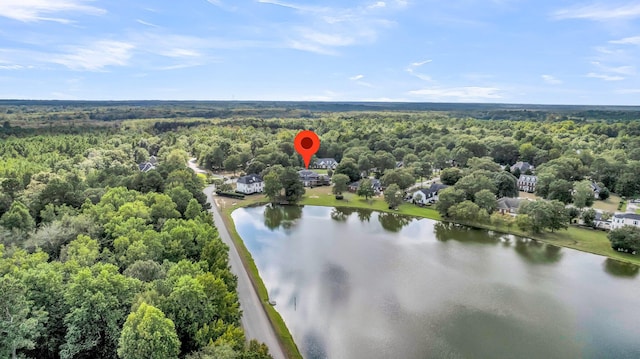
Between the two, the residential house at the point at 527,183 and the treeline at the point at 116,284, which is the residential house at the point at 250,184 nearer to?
the treeline at the point at 116,284

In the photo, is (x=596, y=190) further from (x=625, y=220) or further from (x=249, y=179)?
(x=249, y=179)

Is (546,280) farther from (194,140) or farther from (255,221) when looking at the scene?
(194,140)

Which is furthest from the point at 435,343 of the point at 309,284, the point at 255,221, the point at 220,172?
the point at 220,172

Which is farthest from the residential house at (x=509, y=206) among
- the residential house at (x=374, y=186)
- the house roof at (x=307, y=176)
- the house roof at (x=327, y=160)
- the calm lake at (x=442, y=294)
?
the house roof at (x=327, y=160)

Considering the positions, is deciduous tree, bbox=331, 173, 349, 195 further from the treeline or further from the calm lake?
the treeline

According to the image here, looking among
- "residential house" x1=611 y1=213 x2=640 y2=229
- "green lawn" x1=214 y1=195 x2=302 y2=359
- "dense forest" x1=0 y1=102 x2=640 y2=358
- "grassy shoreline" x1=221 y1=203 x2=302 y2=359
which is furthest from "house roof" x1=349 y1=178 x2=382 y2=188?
"residential house" x1=611 y1=213 x2=640 y2=229
